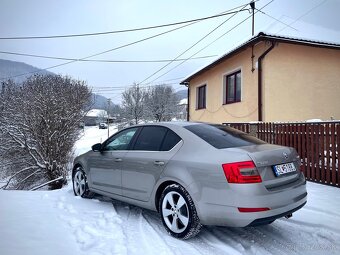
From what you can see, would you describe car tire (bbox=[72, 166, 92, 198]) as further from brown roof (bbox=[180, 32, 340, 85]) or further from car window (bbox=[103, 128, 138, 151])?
brown roof (bbox=[180, 32, 340, 85])

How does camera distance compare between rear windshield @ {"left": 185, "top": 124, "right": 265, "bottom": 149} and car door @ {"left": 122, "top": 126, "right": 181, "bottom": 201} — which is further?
Answer: car door @ {"left": 122, "top": 126, "right": 181, "bottom": 201}

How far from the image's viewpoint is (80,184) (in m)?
5.43

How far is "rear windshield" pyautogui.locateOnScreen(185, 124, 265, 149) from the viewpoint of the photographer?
3494mm

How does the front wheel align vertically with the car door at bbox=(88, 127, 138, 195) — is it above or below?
below

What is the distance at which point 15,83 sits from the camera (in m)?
16.7

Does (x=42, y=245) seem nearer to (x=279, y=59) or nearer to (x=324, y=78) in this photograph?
(x=279, y=59)

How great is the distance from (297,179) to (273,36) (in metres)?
7.96

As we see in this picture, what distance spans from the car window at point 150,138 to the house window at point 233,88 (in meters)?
9.19

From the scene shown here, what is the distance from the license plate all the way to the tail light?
32 centimetres

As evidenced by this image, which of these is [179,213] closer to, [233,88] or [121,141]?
[121,141]

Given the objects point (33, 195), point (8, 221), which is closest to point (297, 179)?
point (8, 221)

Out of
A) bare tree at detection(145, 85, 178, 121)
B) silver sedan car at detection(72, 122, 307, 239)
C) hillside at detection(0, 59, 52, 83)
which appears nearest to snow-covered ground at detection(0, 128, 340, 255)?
silver sedan car at detection(72, 122, 307, 239)

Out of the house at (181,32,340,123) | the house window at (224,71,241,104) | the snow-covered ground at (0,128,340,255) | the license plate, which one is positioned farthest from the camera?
the house window at (224,71,241,104)

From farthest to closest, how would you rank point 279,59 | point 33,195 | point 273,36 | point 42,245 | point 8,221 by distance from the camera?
point 279,59, point 273,36, point 33,195, point 8,221, point 42,245
